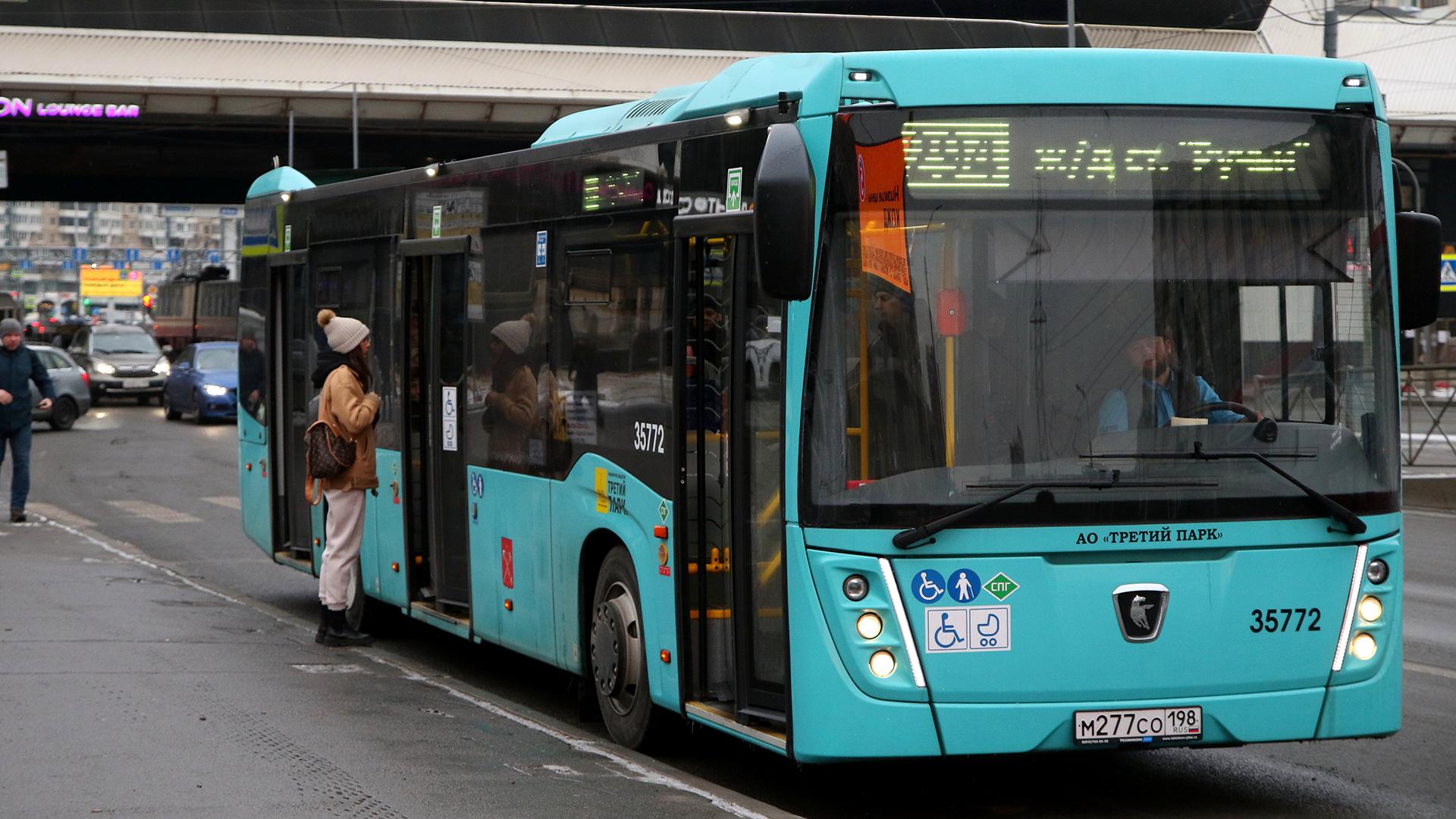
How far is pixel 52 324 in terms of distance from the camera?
9138 centimetres

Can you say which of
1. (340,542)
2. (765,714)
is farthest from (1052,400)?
(340,542)

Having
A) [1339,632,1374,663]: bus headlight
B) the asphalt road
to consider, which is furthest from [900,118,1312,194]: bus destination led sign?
the asphalt road

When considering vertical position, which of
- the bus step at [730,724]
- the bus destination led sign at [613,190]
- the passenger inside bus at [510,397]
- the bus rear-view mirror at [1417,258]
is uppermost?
the bus destination led sign at [613,190]

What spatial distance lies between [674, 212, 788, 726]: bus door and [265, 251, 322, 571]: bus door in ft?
18.0

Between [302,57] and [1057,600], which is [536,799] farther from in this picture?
[302,57]

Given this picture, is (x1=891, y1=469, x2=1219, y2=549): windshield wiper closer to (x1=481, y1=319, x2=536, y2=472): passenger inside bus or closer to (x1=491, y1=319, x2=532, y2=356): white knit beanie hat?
(x1=481, y1=319, x2=536, y2=472): passenger inside bus

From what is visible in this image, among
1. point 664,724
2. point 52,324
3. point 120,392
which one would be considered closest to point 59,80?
point 120,392

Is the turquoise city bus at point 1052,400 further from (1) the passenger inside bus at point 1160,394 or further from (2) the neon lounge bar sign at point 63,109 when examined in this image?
(2) the neon lounge bar sign at point 63,109

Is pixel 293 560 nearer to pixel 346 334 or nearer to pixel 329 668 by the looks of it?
pixel 346 334

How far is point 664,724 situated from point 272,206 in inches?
249

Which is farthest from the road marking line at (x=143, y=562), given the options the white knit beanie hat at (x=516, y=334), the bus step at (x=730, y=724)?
the bus step at (x=730, y=724)

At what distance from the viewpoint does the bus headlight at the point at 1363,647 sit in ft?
21.6

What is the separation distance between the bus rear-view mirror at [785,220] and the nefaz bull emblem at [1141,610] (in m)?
1.47

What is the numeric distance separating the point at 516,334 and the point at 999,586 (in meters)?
3.43
